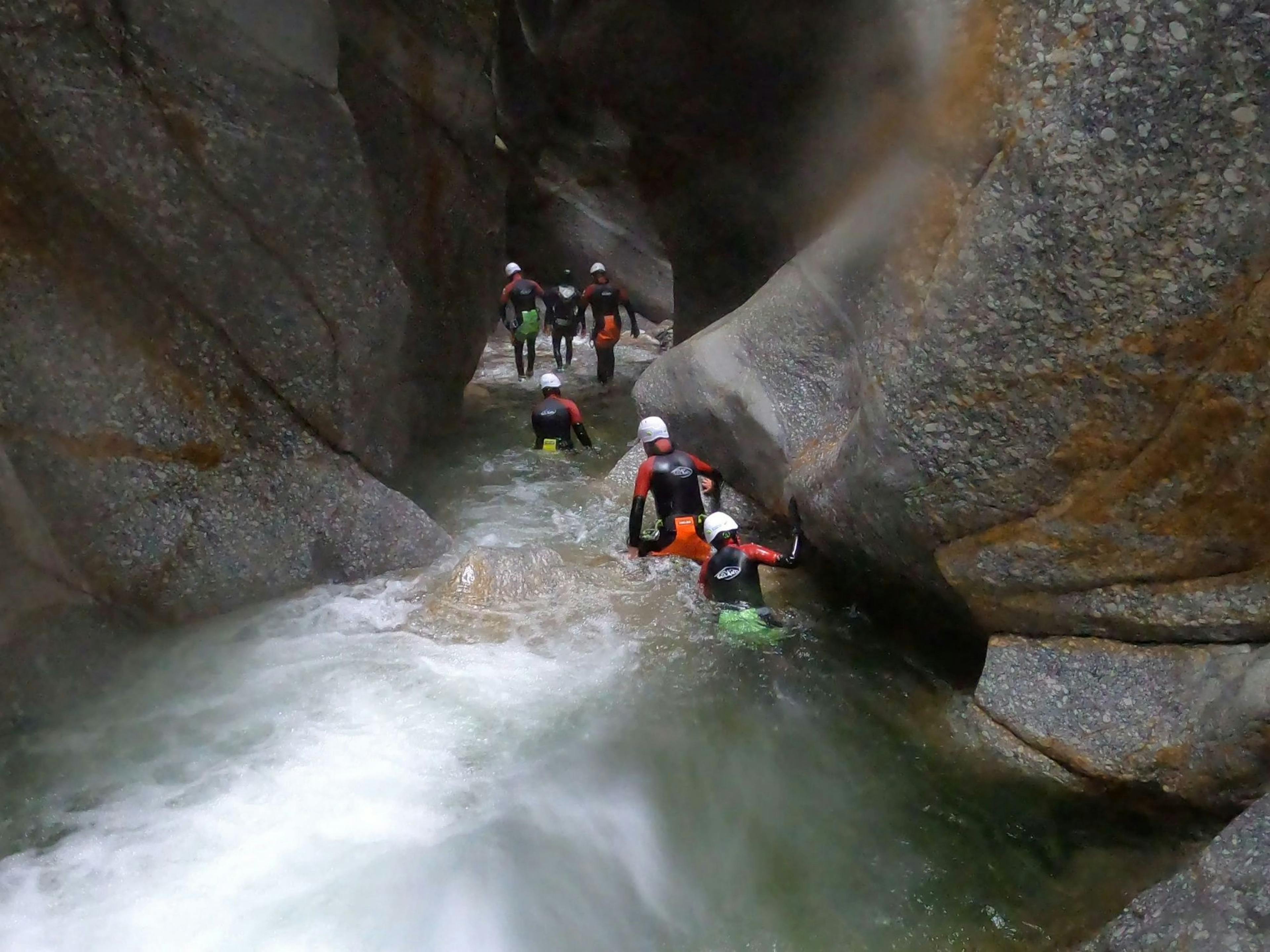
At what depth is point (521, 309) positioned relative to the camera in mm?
12695

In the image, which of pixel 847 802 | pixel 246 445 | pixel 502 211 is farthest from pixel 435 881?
pixel 502 211

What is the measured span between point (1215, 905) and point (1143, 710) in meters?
1.21

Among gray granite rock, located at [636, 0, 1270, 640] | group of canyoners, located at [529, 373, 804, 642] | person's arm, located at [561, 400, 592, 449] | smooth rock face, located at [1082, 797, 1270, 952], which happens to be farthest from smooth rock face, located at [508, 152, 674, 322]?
smooth rock face, located at [1082, 797, 1270, 952]

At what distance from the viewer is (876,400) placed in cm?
451

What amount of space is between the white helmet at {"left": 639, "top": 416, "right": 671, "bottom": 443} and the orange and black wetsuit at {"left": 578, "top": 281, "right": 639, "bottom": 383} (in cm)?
591

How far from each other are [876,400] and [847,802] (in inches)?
83.3

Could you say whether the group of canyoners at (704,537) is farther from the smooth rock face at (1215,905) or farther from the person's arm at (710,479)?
the smooth rock face at (1215,905)

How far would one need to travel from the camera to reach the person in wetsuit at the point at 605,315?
12.6 meters

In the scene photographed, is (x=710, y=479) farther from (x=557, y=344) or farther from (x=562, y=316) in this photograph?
(x=557, y=344)

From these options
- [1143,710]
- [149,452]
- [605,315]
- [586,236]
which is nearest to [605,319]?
[605,315]

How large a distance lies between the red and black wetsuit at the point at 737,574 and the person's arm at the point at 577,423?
4.00 meters

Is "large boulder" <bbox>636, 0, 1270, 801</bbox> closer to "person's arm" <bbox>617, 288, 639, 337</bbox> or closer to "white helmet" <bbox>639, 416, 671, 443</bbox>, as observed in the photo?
"white helmet" <bbox>639, 416, 671, 443</bbox>

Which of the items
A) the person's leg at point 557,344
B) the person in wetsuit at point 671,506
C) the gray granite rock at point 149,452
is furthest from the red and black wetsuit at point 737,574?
the person's leg at point 557,344

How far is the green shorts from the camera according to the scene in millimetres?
5523
